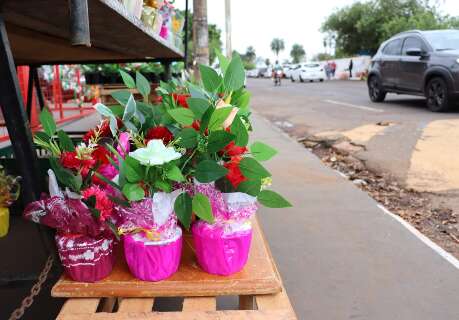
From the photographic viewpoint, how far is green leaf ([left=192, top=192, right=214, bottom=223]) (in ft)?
4.21

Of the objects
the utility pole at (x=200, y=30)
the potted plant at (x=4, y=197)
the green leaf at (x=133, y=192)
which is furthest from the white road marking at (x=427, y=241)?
the utility pole at (x=200, y=30)

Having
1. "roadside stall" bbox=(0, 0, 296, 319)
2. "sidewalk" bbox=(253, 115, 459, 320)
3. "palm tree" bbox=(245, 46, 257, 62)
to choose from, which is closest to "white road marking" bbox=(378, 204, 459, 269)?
"sidewalk" bbox=(253, 115, 459, 320)

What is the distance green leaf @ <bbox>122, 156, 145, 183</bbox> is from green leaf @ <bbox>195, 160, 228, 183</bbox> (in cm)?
17

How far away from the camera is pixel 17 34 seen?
81.1 inches

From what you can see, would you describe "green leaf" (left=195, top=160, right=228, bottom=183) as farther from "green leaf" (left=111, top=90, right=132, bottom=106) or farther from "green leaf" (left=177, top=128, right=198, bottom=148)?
"green leaf" (left=111, top=90, right=132, bottom=106)

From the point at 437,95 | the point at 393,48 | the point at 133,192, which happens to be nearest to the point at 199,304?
the point at 133,192

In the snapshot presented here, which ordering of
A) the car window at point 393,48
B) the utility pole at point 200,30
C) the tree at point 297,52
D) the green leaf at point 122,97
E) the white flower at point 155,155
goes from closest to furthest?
the white flower at point 155,155 → the green leaf at point 122,97 → the utility pole at point 200,30 → the car window at point 393,48 → the tree at point 297,52

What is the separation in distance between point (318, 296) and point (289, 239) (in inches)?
29.3

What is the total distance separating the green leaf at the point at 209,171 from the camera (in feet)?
4.20

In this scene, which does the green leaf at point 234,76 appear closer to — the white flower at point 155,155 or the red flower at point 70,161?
the white flower at point 155,155

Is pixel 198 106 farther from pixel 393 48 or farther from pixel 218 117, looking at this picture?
pixel 393 48

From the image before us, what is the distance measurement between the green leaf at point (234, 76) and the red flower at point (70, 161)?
1.88 ft

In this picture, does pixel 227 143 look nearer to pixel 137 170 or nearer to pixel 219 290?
pixel 137 170

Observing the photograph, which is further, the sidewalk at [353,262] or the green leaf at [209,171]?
the sidewalk at [353,262]
